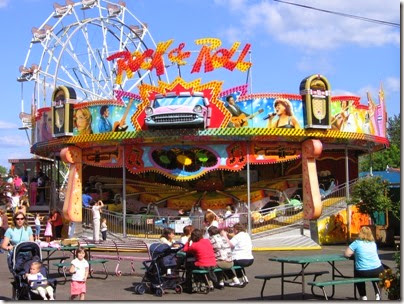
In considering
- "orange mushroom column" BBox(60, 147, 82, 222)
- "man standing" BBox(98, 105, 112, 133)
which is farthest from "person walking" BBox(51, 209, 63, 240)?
"man standing" BBox(98, 105, 112, 133)

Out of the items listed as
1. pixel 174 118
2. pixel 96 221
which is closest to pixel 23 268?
pixel 174 118

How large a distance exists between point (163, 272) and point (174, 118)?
11133 millimetres

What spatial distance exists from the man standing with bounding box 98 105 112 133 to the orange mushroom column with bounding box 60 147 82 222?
1830mm

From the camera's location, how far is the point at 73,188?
89.5 ft

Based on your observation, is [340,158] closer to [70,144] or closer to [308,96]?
[308,96]

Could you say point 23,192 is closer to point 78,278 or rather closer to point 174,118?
point 174,118

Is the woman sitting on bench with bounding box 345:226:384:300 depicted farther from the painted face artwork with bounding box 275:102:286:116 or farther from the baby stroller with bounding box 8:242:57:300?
the painted face artwork with bounding box 275:102:286:116

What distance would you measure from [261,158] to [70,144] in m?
7.24

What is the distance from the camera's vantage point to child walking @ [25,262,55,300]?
11008mm

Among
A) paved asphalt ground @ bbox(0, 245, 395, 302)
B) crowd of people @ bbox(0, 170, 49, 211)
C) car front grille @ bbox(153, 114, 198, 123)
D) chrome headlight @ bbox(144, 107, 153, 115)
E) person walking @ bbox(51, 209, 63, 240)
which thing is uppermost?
chrome headlight @ bbox(144, 107, 153, 115)

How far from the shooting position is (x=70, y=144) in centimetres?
2747

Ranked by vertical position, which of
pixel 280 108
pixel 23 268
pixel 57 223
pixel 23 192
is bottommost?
pixel 23 268

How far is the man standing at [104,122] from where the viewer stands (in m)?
26.1

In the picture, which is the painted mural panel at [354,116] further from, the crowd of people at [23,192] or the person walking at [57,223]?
the crowd of people at [23,192]
